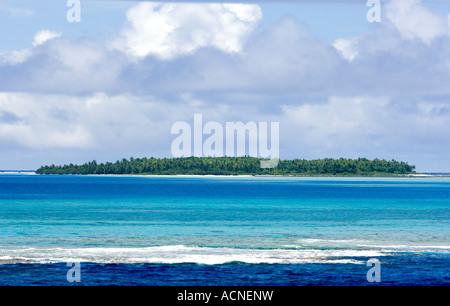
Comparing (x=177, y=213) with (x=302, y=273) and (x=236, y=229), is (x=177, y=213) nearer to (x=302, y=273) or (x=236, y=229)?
(x=236, y=229)

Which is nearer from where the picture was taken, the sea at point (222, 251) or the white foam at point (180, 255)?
the sea at point (222, 251)

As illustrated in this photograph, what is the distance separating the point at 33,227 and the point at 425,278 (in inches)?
1753

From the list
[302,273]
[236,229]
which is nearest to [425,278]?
[302,273]

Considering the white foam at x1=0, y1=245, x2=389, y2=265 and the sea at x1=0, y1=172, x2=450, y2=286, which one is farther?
the white foam at x1=0, y1=245, x2=389, y2=265

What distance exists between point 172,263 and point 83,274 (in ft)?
21.2

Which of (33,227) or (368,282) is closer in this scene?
(368,282)

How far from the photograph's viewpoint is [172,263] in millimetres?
44719

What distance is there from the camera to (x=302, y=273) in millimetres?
41219

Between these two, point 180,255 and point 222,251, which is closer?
point 180,255
